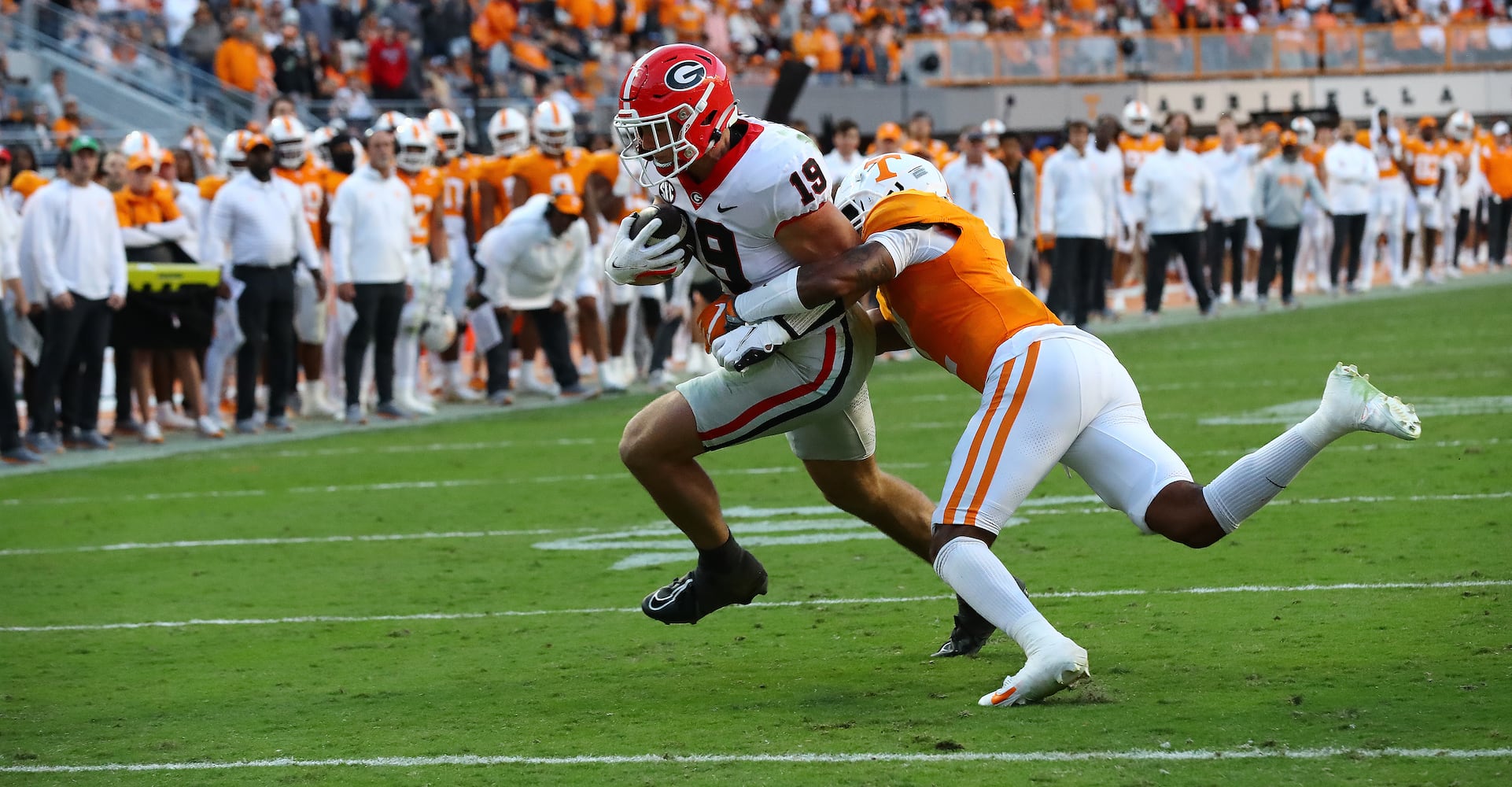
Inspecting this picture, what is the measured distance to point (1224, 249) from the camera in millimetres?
21109

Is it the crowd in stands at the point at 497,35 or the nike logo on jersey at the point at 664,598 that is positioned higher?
the crowd in stands at the point at 497,35

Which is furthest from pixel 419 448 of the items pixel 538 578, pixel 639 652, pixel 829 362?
pixel 829 362

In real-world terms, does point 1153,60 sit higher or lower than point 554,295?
higher

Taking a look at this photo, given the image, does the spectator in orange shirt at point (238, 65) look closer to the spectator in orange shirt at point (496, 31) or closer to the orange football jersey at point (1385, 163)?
the spectator in orange shirt at point (496, 31)

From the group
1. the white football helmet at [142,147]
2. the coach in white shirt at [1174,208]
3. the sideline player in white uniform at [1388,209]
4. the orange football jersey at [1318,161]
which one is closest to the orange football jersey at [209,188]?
the white football helmet at [142,147]

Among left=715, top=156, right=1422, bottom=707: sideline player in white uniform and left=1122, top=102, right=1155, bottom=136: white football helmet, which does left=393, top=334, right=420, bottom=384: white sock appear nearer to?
left=715, top=156, right=1422, bottom=707: sideline player in white uniform

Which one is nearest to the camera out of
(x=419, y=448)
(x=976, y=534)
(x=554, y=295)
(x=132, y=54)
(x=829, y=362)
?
(x=976, y=534)

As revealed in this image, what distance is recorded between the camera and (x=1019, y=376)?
4.86 metres

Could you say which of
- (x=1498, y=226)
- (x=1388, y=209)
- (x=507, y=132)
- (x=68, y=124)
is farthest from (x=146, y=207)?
(x=1498, y=226)

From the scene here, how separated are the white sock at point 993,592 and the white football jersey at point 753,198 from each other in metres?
0.95

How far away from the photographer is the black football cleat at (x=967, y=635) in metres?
5.47

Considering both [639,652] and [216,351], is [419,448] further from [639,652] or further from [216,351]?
[639,652]

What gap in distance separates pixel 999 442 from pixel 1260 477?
67 centimetres

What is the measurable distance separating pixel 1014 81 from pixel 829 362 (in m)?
25.7
